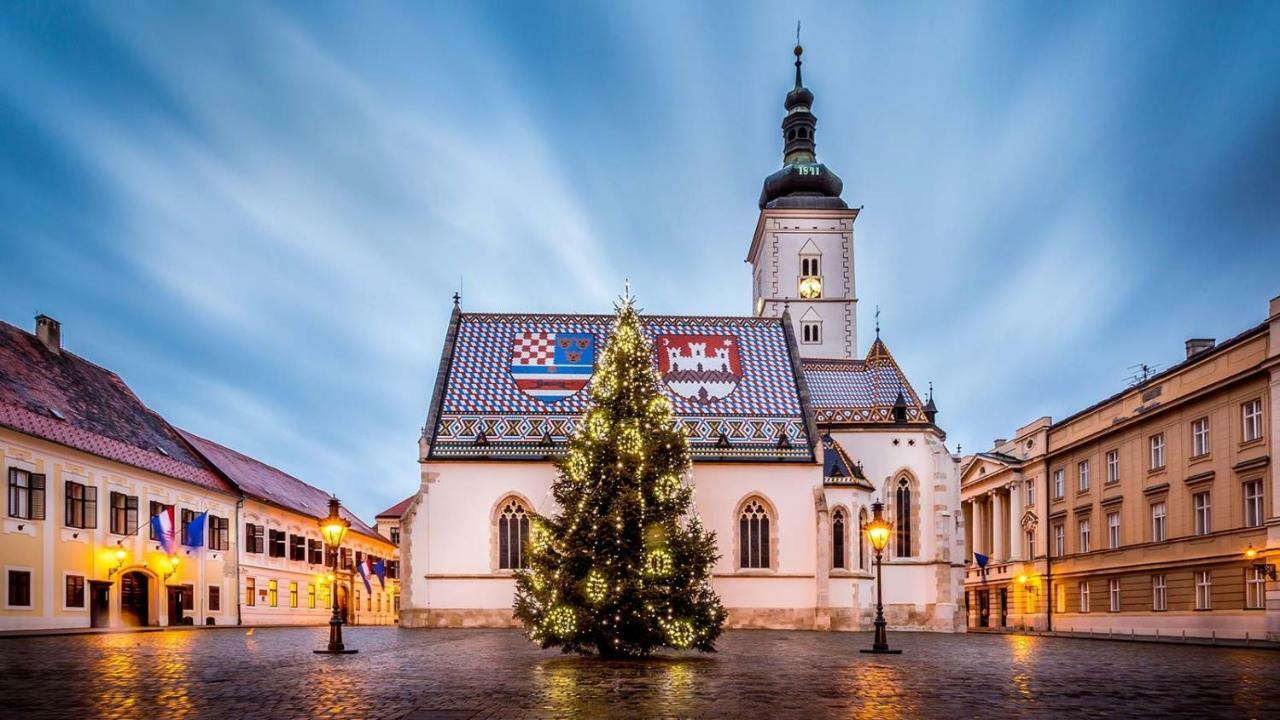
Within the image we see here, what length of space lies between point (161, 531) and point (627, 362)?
2146 centimetres

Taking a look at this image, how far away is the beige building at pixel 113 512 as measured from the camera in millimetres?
31500

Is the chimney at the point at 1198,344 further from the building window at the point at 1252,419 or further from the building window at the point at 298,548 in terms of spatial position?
the building window at the point at 298,548

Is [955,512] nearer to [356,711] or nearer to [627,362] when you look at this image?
[627,362]

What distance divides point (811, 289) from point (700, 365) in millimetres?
24482

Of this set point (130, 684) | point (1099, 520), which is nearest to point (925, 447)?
point (1099, 520)

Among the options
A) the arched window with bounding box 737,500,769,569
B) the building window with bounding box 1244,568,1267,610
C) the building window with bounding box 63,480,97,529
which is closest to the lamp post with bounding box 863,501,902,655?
the arched window with bounding box 737,500,769,569

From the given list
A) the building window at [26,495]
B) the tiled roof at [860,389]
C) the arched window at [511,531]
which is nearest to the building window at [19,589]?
the building window at [26,495]

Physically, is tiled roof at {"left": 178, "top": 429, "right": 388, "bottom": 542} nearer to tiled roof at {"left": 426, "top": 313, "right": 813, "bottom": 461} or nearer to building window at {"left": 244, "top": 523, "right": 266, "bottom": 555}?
building window at {"left": 244, "top": 523, "right": 266, "bottom": 555}

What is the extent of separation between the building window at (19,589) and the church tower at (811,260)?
44.8m

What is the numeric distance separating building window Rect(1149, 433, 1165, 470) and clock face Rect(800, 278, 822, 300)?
88.3 feet

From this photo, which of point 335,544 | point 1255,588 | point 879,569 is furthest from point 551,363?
point 1255,588

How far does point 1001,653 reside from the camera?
81.5ft

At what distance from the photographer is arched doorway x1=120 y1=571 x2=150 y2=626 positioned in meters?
36.9

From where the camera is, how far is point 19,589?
3067cm
